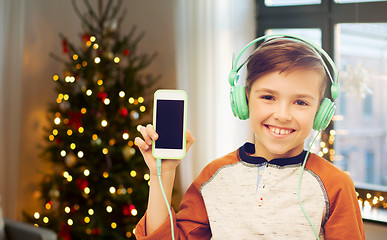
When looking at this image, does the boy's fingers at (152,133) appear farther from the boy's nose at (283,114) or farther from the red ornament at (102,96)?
the red ornament at (102,96)

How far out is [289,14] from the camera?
293cm

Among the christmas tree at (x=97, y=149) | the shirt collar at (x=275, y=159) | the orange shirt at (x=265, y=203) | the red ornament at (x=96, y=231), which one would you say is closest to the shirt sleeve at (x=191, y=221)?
the orange shirt at (x=265, y=203)

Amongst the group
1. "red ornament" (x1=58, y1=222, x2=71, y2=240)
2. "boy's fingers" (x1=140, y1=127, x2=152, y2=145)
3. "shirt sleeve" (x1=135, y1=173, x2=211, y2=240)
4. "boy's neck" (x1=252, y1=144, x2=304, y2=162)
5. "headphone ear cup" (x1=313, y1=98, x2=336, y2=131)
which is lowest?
"red ornament" (x1=58, y1=222, x2=71, y2=240)

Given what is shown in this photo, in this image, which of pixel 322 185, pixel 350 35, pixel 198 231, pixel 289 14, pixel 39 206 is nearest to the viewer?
pixel 322 185

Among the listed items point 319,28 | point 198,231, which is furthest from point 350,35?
point 198,231

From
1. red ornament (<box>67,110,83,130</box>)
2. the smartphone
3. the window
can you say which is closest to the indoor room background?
the window

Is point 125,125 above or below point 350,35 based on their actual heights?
A: below

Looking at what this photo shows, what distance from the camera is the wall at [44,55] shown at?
3264 millimetres

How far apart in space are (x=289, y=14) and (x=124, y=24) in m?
1.45

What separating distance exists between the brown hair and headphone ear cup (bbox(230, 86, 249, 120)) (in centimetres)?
3

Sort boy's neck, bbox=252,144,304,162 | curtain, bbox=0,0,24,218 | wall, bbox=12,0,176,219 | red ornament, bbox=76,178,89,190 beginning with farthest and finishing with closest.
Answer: wall, bbox=12,0,176,219 < curtain, bbox=0,0,24,218 < red ornament, bbox=76,178,89,190 < boy's neck, bbox=252,144,304,162

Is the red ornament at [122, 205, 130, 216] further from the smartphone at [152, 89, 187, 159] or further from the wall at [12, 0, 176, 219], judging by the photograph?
the smartphone at [152, 89, 187, 159]

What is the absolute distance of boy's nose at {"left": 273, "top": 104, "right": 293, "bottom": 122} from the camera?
3.09 ft

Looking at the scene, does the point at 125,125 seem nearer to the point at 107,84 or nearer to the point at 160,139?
the point at 107,84
